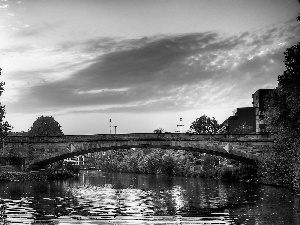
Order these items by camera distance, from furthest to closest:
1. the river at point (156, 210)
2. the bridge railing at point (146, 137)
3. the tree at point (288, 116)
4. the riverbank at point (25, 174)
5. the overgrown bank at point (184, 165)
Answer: the overgrown bank at point (184, 165) → the bridge railing at point (146, 137) → the riverbank at point (25, 174) → the tree at point (288, 116) → the river at point (156, 210)

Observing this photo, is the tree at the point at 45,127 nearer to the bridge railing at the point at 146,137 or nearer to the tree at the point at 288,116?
the bridge railing at the point at 146,137

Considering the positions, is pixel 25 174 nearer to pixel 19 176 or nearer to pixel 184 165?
pixel 19 176

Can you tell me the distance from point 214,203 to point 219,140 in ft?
94.5

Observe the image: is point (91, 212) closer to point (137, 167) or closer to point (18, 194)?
point (18, 194)

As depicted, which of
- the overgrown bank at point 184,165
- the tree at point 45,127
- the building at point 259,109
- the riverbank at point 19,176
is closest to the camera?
the riverbank at point 19,176

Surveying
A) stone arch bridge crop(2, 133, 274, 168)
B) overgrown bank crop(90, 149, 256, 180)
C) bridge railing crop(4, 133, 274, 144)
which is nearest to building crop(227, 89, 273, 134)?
overgrown bank crop(90, 149, 256, 180)

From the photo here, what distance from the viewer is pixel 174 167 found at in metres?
91.6

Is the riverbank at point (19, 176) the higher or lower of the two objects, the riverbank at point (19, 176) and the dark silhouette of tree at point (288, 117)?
the lower

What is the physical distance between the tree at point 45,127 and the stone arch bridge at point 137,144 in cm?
4041

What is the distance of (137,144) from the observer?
66250 mm

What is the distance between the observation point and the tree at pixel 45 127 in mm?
112125

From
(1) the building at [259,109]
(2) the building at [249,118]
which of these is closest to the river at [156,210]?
(1) the building at [259,109]

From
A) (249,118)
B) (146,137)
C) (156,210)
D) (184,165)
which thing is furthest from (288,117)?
(249,118)

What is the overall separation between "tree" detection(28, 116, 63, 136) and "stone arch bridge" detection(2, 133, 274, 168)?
40406 millimetres
